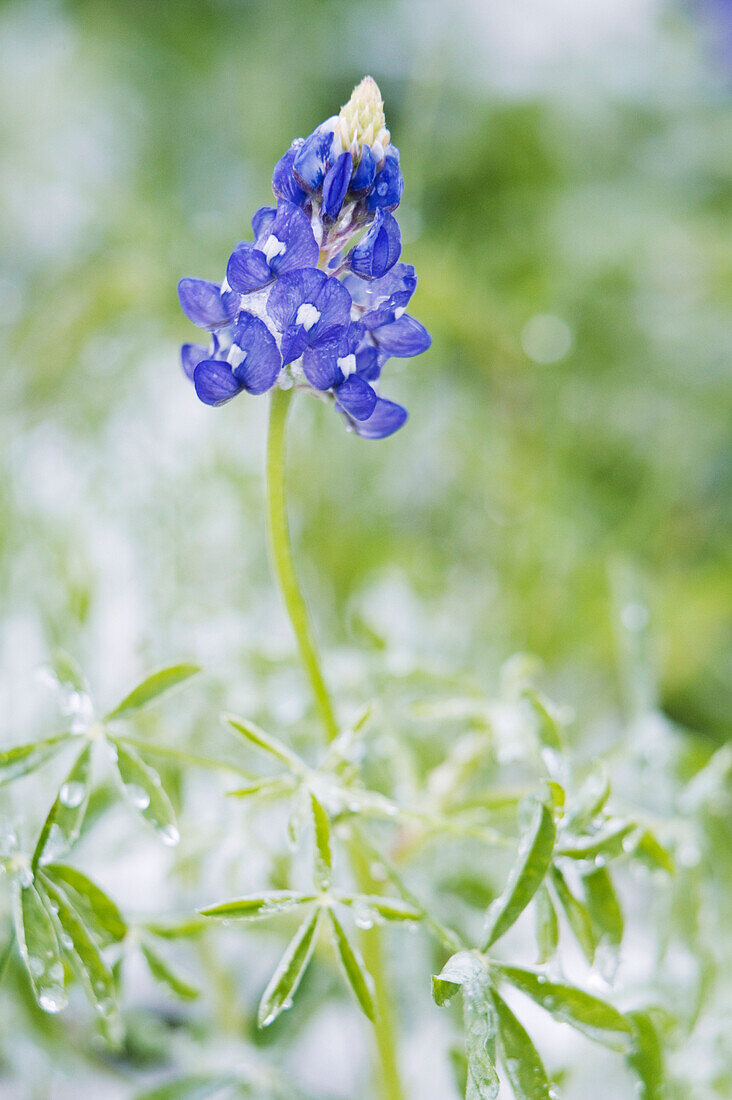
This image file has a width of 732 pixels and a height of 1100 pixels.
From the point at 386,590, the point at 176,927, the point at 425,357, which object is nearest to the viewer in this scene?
the point at 176,927

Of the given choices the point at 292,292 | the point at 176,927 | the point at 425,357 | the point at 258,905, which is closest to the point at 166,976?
the point at 176,927

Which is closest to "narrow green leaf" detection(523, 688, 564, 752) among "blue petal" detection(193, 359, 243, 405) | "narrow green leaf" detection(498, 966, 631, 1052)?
"narrow green leaf" detection(498, 966, 631, 1052)

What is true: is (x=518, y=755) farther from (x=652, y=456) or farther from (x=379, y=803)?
(x=652, y=456)

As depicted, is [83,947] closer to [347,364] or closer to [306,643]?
[306,643]

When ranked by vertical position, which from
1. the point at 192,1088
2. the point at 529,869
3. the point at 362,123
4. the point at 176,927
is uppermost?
the point at 362,123

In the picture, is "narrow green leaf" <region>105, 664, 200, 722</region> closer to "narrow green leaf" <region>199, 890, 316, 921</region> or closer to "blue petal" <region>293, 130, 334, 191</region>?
"narrow green leaf" <region>199, 890, 316, 921</region>

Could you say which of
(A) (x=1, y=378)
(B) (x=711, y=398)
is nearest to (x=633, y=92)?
(B) (x=711, y=398)

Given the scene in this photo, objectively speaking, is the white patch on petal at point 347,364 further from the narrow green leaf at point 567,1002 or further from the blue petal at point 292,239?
the narrow green leaf at point 567,1002
